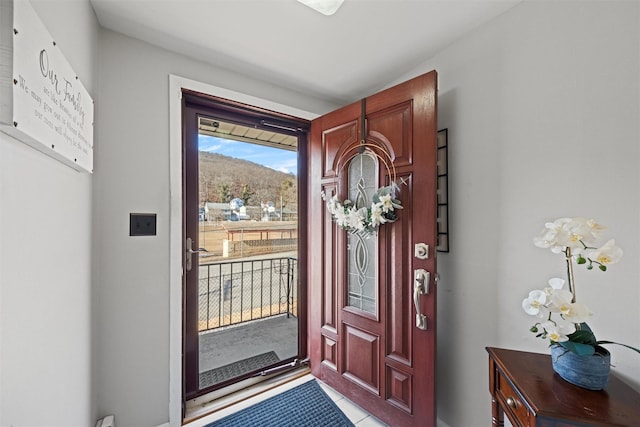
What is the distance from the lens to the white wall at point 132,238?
1403 mm

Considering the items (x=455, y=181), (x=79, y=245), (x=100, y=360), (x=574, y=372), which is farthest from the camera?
(x=455, y=181)

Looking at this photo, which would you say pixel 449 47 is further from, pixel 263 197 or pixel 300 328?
pixel 300 328

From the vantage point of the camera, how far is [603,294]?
1016 mm

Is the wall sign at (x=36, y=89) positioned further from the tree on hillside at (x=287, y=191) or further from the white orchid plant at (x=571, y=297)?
the white orchid plant at (x=571, y=297)

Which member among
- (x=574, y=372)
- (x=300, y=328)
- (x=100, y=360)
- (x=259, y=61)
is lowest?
(x=300, y=328)

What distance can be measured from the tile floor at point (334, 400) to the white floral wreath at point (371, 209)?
119 centimetres

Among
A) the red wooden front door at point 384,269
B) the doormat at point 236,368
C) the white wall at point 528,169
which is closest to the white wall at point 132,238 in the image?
the doormat at point 236,368

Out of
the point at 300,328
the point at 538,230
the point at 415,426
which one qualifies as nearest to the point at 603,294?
the point at 538,230

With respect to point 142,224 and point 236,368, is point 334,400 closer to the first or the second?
point 236,368

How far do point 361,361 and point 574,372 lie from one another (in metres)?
1.13

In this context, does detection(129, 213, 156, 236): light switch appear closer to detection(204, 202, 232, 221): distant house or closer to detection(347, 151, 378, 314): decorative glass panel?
detection(204, 202, 232, 221): distant house

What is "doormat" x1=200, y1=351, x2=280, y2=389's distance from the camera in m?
1.90

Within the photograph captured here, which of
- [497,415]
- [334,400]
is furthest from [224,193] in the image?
[497,415]

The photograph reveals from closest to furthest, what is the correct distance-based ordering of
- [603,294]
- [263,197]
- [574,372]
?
[574,372] → [603,294] → [263,197]
